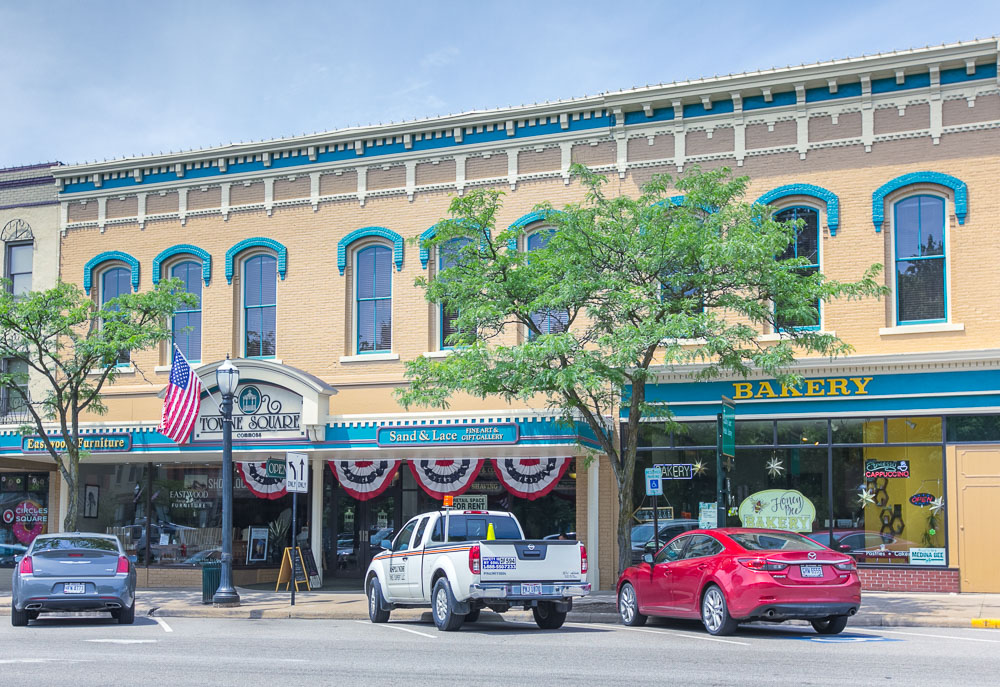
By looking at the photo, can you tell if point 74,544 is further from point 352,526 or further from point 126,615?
point 352,526

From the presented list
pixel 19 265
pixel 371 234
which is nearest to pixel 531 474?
pixel 371 234

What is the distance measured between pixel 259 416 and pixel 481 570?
9.27 meters

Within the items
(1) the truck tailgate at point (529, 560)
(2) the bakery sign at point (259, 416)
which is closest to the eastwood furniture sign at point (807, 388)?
(1) the truck tailgate at point (529, 560)

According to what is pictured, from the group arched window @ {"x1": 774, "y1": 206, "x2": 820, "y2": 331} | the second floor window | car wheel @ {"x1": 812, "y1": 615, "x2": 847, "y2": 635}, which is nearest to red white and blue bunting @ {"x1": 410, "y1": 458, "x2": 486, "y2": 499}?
arched window @ {"x1": 774, "y1": 206, "x2": 820, "y2": 331}

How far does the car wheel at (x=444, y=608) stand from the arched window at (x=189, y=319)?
1174 centimetres

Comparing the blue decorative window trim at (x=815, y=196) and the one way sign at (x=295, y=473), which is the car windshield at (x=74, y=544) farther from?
the blue decorative window trim at (x=815, y=196)

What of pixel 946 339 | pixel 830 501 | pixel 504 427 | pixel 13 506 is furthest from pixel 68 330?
pixel 946 339

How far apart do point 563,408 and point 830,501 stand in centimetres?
520

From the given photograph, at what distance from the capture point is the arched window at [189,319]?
25422 millimetres

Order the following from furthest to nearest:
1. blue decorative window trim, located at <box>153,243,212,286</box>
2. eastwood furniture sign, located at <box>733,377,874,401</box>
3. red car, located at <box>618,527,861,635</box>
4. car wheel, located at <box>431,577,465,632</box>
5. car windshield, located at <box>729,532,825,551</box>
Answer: blue decorative window trim, located at <box>153,243,212,286</box>, eastwood furniture sign, located at <box>733,377,874,401</box>, car wheel, located at <box>431,577,465,632</box>, car windshield, located at <box>729,532,825,551</box>, red car, located at <box>618,527,861,635</box>

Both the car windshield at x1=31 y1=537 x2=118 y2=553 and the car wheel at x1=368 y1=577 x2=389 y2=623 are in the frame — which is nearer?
the car windshield at x1=31 y1=537 x2=118 y2=553

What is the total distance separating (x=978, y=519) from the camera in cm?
1920

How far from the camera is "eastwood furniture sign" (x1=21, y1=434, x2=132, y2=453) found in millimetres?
23281

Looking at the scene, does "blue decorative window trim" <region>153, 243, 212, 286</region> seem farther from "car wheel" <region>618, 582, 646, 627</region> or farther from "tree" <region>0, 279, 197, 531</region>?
"car wheel" <region>618, 582, 646, 627</region>
